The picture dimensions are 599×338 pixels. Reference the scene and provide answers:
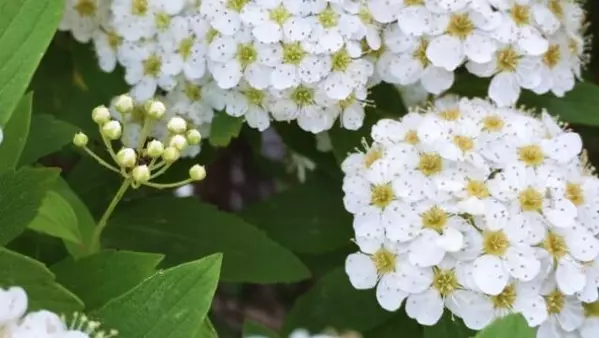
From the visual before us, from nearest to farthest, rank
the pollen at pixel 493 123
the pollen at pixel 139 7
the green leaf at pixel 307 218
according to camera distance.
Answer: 1. the pollen at pixel 493 123
2. the pollen at pixel 139 7
3. the green leaf at pixel 307 218

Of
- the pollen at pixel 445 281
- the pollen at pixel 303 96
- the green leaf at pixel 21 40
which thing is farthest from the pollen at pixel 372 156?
the green leaf at pixel 21 40

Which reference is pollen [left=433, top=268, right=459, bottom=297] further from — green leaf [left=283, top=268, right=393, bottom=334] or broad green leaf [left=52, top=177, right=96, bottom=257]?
broad green leaf [left=52, top=177, right=96, bottom=257]

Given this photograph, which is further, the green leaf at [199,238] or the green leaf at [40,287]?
the green leaf at [199,238]

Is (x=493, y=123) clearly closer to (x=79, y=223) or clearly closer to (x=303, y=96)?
A: (x=303, y=96)

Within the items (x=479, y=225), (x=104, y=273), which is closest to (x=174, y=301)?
(x=104, y=273)

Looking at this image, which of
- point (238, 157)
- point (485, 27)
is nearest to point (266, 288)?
point (238, 157)

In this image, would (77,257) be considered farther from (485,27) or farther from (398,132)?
(485,27)

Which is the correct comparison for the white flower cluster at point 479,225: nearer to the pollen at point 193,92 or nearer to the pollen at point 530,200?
the pollen at point 530,200
